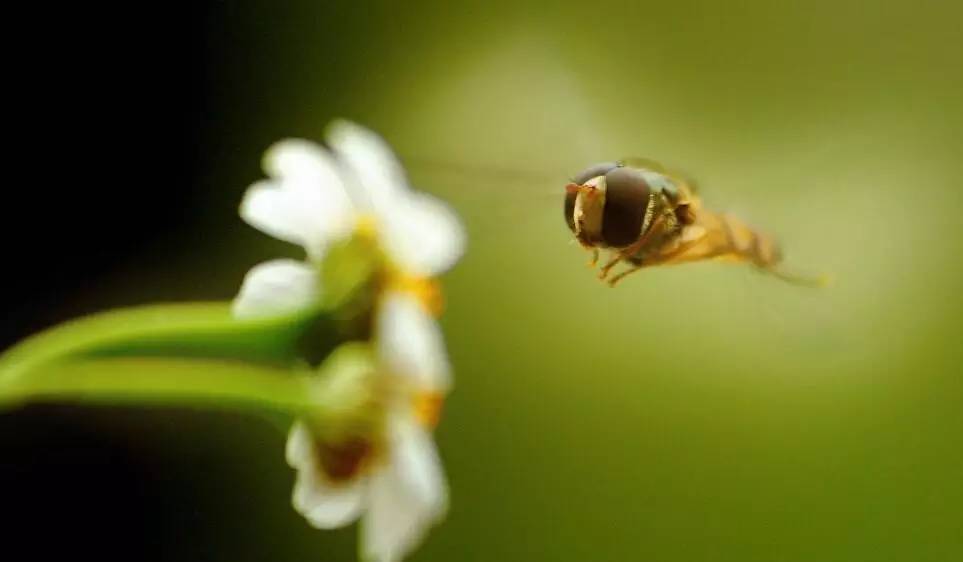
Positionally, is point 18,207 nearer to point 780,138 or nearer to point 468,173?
point 468,173

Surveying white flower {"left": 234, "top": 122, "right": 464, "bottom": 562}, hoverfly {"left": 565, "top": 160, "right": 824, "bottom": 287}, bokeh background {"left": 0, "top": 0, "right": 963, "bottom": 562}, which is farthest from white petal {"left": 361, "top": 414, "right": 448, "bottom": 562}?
bokeh background {"left": 0, "top": 0, "right": 963, "bottom": 562}

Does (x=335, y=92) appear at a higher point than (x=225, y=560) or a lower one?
higher

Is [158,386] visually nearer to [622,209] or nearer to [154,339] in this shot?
[154,339]

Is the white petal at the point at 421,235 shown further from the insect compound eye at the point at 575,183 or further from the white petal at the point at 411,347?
the insect compound eye at the point at 575,183

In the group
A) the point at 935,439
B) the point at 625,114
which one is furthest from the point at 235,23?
the point at 935,439

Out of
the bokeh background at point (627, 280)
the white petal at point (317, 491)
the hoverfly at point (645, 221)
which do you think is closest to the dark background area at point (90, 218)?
the bokeh background at point (627, 280)

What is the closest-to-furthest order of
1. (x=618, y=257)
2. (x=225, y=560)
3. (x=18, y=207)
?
(x=618, y=257) → (x=18, y=207) → (x=225, y=560)

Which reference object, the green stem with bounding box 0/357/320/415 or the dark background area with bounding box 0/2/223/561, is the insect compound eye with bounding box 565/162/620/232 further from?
the dark background area with bounding box 0/2/223/561
